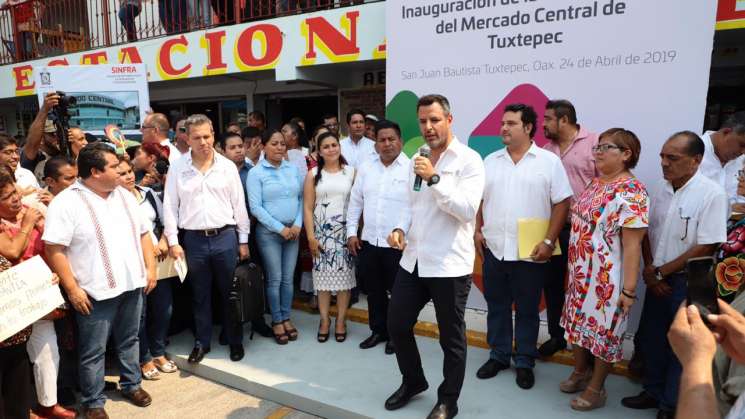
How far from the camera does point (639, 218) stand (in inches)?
103

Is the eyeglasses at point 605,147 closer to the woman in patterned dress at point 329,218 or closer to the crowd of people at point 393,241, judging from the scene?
the crowd of people at point 393,241

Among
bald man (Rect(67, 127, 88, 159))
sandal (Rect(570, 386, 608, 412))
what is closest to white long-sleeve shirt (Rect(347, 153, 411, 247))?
sandal (Rect(570, 386, 608, 412))

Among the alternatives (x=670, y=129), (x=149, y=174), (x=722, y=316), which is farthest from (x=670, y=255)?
(x=149, y=174)

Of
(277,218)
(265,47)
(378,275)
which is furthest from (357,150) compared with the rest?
(265,47)

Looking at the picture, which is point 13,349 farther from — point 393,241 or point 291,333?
point 393,241

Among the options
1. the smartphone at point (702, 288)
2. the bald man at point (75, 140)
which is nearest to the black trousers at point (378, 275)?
the smartphone at point (702, 288)

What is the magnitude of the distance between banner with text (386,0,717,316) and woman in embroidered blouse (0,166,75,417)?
2.90 meters

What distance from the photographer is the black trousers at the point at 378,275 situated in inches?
144

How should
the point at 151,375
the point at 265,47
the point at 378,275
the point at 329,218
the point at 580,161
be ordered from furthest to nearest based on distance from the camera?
the point at 265,47
the point at 329,218
the point at 378,275
the point at 151,375
the point at 580,161

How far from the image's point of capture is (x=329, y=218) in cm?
388

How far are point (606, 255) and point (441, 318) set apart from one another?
38.7 inches

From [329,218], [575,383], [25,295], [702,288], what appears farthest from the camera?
[329,218]

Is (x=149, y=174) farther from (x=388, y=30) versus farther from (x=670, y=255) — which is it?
(x=670, y=255)

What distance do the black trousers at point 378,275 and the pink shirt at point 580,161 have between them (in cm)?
135
